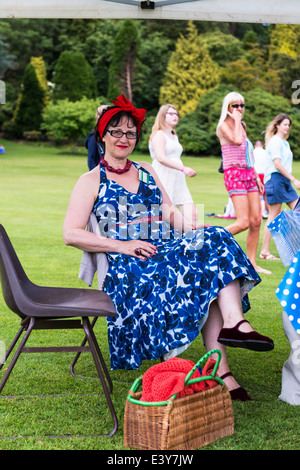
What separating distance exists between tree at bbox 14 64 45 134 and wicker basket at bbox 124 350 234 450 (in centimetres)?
4630

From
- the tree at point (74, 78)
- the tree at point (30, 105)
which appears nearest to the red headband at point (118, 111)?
the tree at point (74, 78)

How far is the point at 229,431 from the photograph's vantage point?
3018 mm

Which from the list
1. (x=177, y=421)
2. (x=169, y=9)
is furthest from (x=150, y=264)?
(x=169, y=9)

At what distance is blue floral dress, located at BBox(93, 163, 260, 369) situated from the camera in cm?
340

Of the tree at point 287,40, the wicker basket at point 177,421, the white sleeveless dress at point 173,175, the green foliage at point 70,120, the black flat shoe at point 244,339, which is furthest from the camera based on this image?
the tree at point 287,40

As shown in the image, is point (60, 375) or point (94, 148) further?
point (94, 148)

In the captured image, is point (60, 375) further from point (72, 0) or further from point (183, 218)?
point (72, 0)

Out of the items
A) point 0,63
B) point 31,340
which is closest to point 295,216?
point 31,340

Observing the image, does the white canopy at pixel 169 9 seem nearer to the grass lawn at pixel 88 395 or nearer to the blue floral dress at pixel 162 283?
the blue floral dress at pixel 162 283

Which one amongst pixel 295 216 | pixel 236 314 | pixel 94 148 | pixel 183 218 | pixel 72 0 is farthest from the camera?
pixel 94 148

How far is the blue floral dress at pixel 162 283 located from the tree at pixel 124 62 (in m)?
43.9

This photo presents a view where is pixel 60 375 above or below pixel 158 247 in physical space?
below

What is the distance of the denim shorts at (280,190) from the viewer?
8.27 metres

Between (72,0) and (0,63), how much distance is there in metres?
34.5
